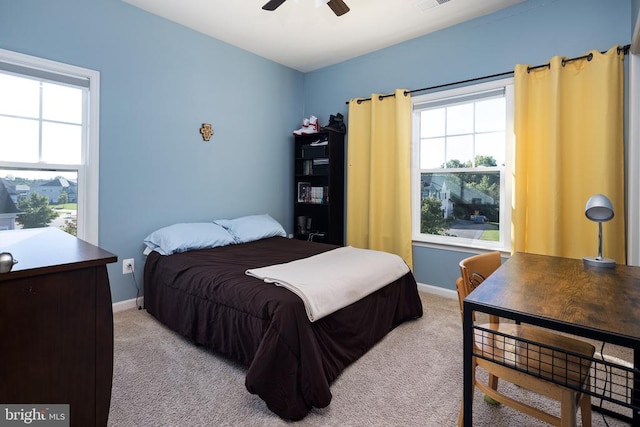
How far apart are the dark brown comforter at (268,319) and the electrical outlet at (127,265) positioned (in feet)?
0.78

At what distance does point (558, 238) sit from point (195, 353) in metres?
2.88

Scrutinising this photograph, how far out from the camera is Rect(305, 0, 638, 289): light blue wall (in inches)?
98.9

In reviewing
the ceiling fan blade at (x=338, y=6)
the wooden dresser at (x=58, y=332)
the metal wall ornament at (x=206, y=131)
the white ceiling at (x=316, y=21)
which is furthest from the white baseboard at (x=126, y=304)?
the ceiling fan blade at (x=338, y=6)

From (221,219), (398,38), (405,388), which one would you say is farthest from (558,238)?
(221,219)

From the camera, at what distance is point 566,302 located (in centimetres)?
109

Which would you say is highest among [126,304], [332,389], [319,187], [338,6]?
[338,6]

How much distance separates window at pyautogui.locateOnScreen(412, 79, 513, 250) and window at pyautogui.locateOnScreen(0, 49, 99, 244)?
122 inches

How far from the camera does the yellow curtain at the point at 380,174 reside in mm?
3439

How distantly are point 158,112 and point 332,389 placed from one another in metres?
2.84

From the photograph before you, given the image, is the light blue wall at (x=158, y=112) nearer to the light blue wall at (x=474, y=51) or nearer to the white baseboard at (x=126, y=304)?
the white baseboard at (x=126, y=304)

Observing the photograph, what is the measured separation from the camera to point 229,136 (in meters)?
3.66

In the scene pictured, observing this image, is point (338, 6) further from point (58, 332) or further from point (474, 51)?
point (58, 332)

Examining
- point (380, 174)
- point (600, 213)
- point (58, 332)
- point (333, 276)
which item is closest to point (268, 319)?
point (333, 276)

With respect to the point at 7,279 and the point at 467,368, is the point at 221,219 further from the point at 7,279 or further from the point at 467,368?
the point at 467,368
